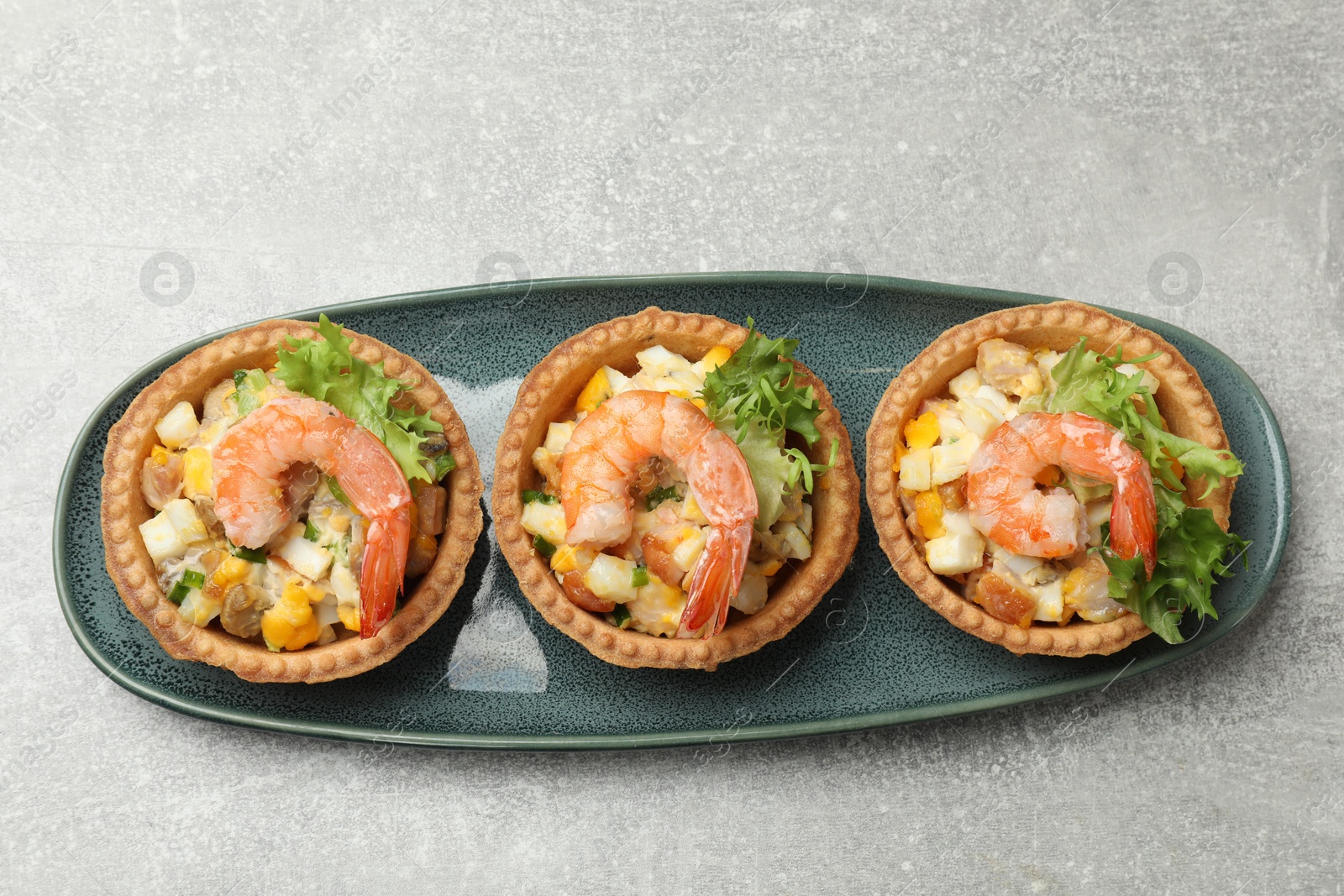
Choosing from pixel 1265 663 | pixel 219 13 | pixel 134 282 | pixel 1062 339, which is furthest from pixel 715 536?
pixel 219 13

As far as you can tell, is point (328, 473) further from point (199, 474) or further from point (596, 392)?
point (596, 392)

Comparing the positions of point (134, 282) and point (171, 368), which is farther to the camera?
point (134, 282)

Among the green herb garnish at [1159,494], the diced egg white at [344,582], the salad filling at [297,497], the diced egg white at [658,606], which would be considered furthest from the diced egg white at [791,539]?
the diced egg white at [344,582]

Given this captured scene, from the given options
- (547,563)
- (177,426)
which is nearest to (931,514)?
(547,563)

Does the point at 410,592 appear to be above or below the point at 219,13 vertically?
below

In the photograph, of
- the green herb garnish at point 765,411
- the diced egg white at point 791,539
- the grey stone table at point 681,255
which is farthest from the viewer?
the grey stone table at point 681,255

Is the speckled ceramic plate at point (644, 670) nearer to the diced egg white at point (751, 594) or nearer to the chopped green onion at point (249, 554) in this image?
the diced egg white at point (751, 594)

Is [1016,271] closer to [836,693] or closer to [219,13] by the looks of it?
[836,693]
